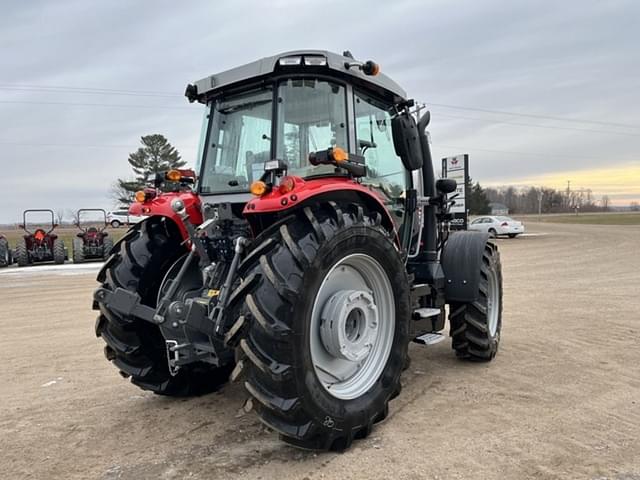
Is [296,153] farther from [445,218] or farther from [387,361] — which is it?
[445,218]

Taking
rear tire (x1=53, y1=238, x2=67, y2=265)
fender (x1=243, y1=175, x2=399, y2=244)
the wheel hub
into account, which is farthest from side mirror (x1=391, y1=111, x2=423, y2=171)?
rear tire (x1=53, y1=238, x2=67, y2=265)

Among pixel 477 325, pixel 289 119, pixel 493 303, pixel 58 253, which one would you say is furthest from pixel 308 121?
pixel 58 253

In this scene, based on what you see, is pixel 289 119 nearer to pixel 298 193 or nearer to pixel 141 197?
pixel 298 193

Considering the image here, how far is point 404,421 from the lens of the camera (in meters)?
3.97

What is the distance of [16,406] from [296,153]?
3288 millimetres

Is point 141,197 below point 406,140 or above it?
below

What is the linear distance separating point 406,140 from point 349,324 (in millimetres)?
1584

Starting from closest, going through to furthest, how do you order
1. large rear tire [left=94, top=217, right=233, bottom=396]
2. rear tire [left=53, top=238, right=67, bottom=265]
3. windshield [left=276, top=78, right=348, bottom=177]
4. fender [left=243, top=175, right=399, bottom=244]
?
fender [left=243, top=175, right=399, bottom=244] → windshield [left=276, top=78, right=348, bottom=177] → large rear tire [left=94, top=217, right=233, bottom=396] → rear tire [left=53, top=238, right=67, bottom=265]

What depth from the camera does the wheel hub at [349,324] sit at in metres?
3.52

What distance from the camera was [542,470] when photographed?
10.4 feet

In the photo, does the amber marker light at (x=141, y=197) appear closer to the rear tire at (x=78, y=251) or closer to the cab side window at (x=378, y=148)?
the cab side window at (x=378, y=148)

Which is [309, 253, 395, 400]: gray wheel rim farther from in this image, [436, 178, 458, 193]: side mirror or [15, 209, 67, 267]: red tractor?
[15, 209, 67, 267]: red tractor

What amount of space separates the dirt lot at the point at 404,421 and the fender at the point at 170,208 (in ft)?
5.18

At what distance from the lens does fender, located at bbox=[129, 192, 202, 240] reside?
422cm
